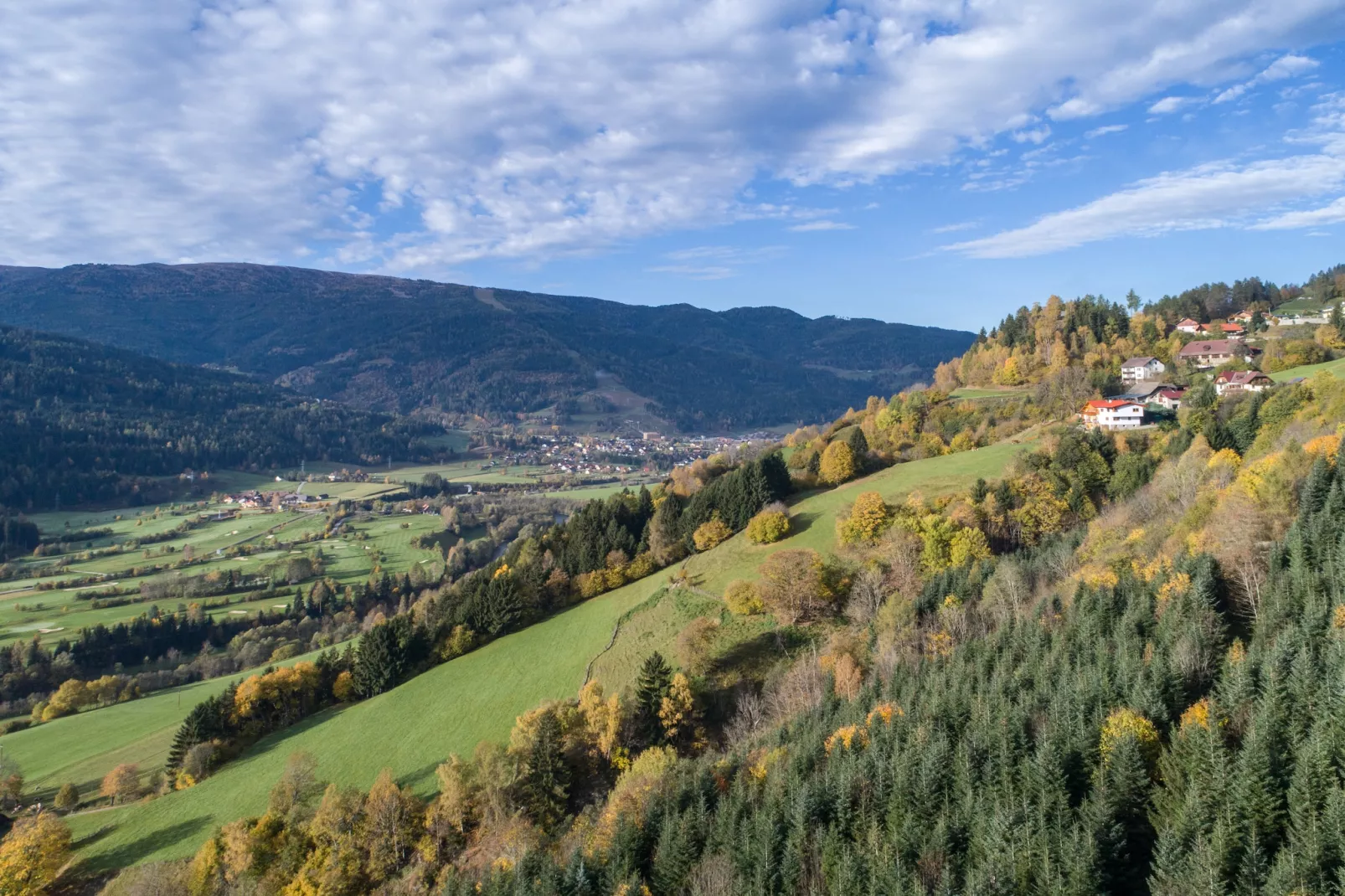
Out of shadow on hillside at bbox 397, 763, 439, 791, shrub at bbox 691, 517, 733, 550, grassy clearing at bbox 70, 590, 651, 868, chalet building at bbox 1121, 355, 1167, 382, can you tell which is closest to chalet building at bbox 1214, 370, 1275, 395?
chalet building at bbox 1121, 355, 1167, 382

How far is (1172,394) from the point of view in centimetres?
7856

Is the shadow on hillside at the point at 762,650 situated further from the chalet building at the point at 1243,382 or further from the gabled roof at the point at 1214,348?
the gabled roof at the point at 1214,348

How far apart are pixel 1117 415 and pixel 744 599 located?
51.2 metres

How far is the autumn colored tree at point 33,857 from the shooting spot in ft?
113

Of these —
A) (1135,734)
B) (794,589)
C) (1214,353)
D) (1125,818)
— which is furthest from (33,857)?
(1214,353)

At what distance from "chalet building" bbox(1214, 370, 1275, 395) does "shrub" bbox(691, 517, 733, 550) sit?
56.3m

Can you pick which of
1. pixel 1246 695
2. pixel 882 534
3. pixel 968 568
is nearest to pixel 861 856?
pixel 1246 695

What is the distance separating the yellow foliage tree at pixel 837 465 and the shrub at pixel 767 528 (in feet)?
43.2

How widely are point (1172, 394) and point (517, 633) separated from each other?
78269 mm

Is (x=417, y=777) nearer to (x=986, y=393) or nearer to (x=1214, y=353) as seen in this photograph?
(x=986, y=393)

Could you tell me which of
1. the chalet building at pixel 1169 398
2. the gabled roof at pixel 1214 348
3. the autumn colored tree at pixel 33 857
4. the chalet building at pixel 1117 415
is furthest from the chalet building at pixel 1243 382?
the autumn colored tree at pixel 33 857

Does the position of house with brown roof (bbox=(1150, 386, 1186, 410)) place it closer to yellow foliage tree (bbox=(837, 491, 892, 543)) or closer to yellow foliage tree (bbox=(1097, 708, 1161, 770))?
yellow foliage tree (bbox=(837, 491, 892, 543))

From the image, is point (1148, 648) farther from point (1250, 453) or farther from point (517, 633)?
point (517, 633)

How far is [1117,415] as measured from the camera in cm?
7500
